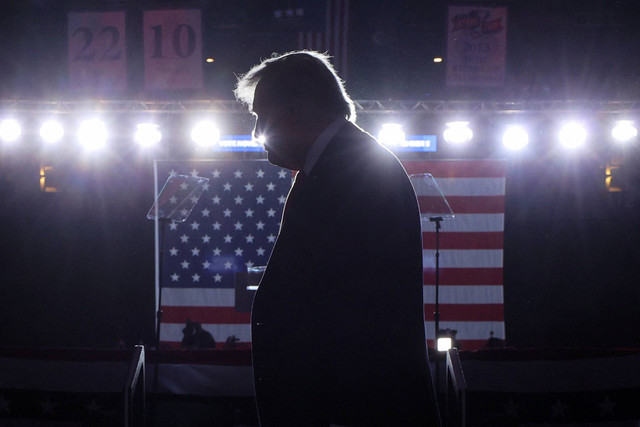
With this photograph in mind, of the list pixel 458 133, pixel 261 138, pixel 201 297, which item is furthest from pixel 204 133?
pixel 261 138

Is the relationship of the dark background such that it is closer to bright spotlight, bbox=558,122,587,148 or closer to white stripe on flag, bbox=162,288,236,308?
bright spotlight, bbox=558,122,587,148

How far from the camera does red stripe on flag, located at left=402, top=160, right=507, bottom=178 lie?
741 cm

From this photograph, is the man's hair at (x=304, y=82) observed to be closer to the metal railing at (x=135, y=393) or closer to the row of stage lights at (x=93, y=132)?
the metal railing at (x=135, y=393)

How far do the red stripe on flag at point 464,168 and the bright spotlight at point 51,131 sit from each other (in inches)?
193

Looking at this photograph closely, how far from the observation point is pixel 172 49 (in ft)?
21.3

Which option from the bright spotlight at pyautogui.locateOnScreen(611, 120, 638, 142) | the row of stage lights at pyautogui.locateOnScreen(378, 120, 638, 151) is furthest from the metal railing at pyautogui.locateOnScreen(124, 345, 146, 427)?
the bright spotlight at pyautogui.locateOnScreen(611, 120, 638, 142)

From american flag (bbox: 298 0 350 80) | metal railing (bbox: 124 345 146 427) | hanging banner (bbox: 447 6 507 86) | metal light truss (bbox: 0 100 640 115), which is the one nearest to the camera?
metal railing (bbox: 124 345 146 427)

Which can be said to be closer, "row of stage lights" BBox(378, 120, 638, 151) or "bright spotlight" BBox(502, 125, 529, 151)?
"row of stage lights" BBox(378, 120, 638, 151)

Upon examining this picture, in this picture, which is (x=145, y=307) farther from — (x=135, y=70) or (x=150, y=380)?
(x=150, y=380)

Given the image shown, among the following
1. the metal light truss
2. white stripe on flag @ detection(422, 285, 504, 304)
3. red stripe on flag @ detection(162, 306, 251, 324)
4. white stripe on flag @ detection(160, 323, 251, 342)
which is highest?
the metal light truss

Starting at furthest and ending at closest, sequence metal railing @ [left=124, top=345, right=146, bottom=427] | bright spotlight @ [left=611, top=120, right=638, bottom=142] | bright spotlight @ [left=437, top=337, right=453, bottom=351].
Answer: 1. bright spotlight @ [left=611, top=120, right=638, bottom=142]
2. bright spotlight @ [left=437, top=337, right=453, bottom=351]
3. metal railing @ [left=124, top=345, right=146, bottom=427]

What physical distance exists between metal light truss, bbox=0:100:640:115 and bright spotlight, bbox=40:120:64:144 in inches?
8.8

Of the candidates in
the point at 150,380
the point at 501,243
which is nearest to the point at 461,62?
the point at 501,243

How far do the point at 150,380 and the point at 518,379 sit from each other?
2021mm
